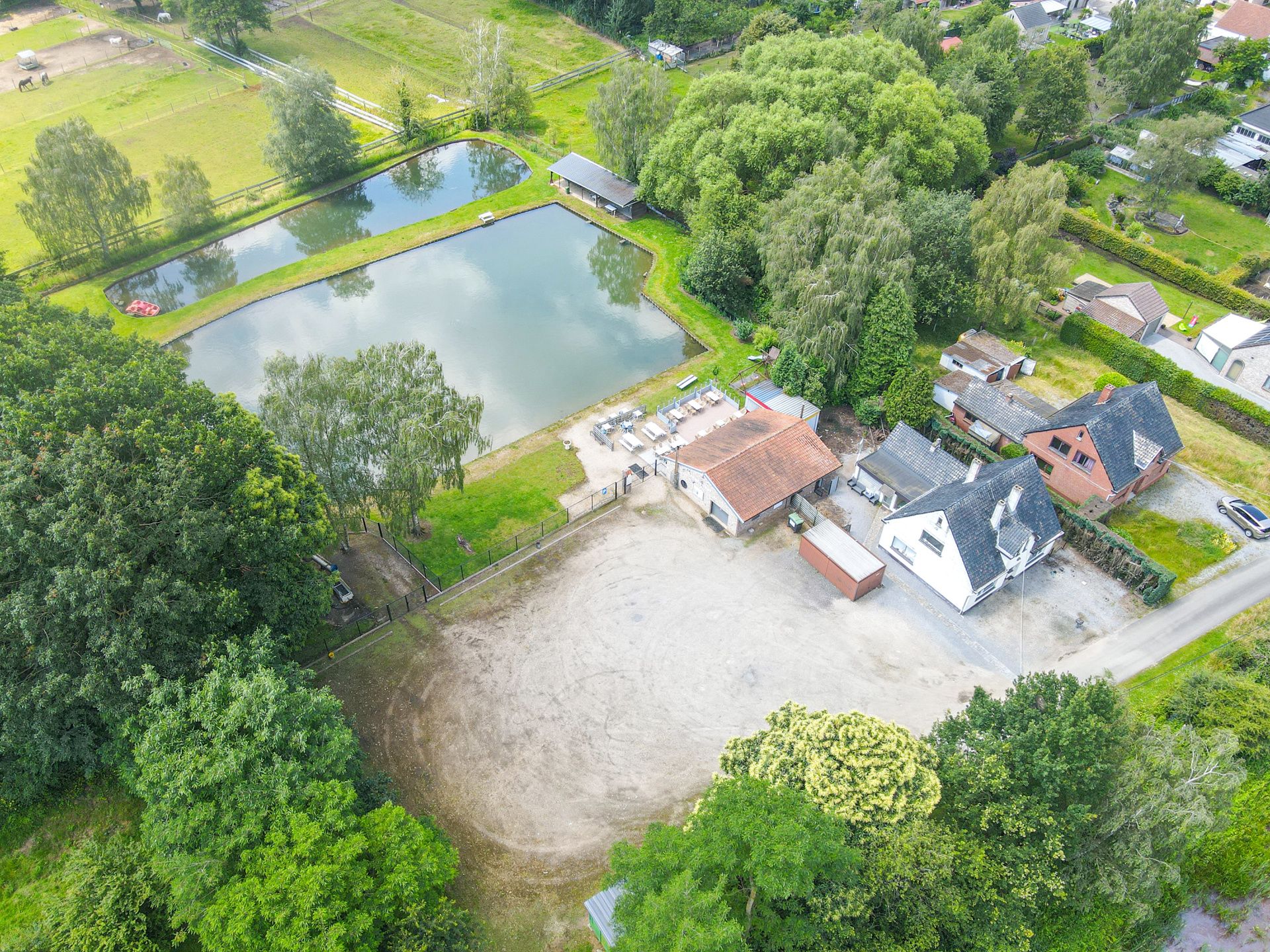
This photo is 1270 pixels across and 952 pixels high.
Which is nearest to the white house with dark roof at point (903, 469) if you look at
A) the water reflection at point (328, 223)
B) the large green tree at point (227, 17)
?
the water reflection at point (328, 223)

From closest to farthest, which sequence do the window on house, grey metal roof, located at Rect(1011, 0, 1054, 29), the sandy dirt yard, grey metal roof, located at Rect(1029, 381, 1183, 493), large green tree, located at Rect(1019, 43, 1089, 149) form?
the sandy dirt yard
the window on house
grey metal roof, located at Rect(1029, 381, 1183, 493)
large green tree, located at Rect(1019, 43, 1089, 149)
grey metal roof, located at Rect(1011, 0, 1054, 29)

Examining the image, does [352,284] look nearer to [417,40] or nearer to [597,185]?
[597,185]

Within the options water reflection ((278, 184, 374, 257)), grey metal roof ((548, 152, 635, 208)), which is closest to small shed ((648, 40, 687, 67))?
grey metal roof ((548, 152, 635, 208))

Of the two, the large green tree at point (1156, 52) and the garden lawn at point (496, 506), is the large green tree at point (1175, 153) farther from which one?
the garden lawn at point (496, 506)

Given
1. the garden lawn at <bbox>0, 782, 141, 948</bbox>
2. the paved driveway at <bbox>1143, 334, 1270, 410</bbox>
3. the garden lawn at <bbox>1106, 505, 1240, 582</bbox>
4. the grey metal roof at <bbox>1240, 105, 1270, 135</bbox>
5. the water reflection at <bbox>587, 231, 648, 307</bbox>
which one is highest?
the grey metal roof at <bbox>1240, 105, 1270, 135</bbox>

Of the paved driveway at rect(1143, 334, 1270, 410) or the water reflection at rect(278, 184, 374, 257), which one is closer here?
the paved driveway at rect(1143, 334, 1270, 410)

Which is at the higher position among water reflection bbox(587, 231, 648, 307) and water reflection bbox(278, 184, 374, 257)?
water reflection bbox(587, 231, 648, 307)

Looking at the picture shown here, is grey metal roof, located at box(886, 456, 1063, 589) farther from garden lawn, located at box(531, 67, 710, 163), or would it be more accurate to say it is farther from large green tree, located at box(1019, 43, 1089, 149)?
garden lawn, located at box(531, 67, 710, 163)

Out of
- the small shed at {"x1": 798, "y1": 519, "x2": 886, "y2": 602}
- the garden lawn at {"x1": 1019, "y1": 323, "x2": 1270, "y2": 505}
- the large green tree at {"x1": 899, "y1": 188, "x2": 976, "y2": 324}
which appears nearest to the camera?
the small shed at {"x1": 798, "y1": 519, "x2": 886, "y2": 602}
